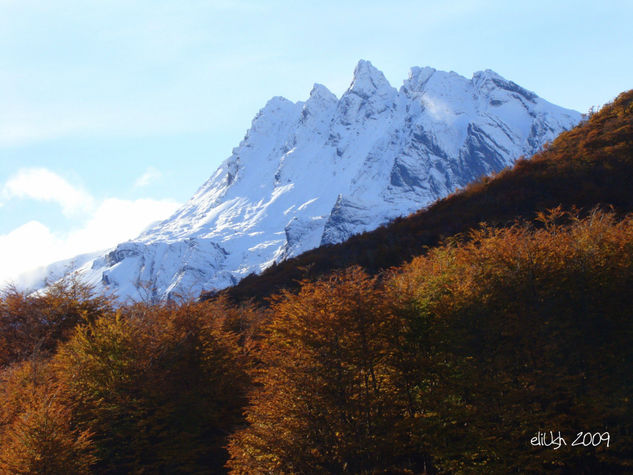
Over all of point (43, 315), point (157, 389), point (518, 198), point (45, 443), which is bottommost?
point (45, 443)

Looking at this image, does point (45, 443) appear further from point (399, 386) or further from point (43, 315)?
point (43, 315)

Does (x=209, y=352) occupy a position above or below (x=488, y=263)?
below

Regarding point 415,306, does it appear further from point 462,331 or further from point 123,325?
point 123,325

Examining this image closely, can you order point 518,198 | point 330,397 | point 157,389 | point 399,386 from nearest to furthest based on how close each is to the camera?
point 330,397, point 399,386, point 157,389, point 518,198

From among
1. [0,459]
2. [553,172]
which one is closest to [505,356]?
[0,459]

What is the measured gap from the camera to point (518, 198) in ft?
136

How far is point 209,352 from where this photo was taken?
21.5m

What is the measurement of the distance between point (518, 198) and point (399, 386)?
30.8 metres

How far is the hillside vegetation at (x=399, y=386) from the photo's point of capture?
1382 centimetres

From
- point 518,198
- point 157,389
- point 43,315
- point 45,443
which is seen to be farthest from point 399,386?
point 518,198

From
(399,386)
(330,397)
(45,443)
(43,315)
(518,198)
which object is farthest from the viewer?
(518,198)

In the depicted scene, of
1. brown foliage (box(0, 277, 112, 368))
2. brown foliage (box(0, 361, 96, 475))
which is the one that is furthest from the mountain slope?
brown foliage (box(0, 361, 96, 475))

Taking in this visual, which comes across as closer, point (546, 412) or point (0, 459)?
point (546, 412)

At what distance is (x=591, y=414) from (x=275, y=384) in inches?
362
